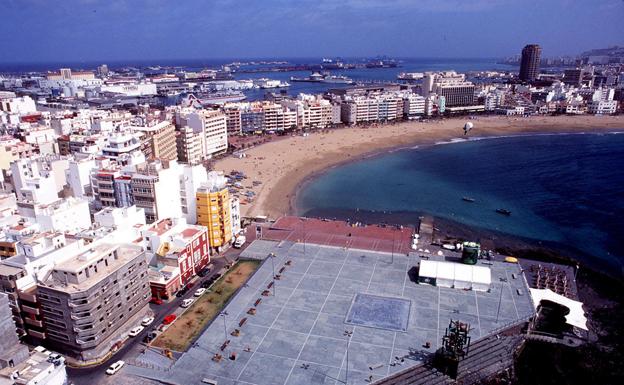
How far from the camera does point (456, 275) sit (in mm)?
43125

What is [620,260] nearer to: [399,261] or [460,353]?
[399,261]

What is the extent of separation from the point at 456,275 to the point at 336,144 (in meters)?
71.9

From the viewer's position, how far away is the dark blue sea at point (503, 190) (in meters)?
63.0

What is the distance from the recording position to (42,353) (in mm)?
30391

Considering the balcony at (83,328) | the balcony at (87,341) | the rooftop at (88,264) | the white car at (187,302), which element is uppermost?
the rooftop at (88,264)

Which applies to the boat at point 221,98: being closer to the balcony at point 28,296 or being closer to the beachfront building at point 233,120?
the beachfront building at point 233,120

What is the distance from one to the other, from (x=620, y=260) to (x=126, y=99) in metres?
169

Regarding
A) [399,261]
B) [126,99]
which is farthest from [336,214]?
[126,99]

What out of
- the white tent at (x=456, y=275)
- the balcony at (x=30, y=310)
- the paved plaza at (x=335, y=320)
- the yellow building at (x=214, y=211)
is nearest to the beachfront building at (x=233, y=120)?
the yellow building at (x=214, y=211)

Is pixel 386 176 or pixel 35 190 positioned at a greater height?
pixel 35 190

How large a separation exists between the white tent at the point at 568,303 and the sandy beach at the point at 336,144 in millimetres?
36867

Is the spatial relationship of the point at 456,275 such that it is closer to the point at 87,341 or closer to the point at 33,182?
the point at 87,341

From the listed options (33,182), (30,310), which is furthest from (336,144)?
(30,310)

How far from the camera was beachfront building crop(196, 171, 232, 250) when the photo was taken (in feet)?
169
